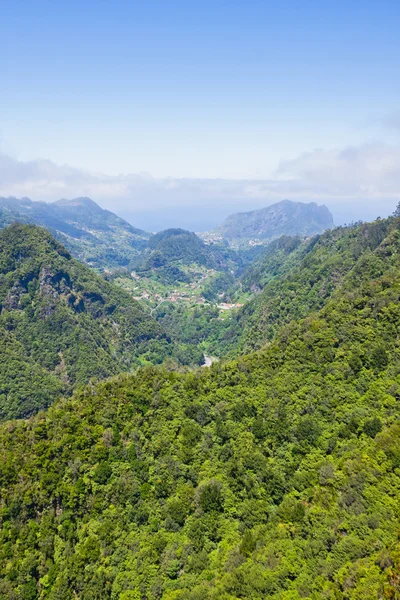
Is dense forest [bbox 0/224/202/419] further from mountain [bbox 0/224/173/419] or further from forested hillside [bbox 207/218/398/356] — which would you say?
forested hillside [bbox 207/218/398/356]

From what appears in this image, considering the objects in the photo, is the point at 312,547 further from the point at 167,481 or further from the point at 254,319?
the point at 254,319

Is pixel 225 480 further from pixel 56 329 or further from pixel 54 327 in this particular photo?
pixel 54 327

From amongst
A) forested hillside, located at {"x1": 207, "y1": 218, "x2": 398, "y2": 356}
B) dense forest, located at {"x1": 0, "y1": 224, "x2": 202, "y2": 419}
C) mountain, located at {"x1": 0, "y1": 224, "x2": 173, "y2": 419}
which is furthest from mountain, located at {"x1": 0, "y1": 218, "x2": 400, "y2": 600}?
mountain, located at {"x1": 0, "y1": 224, "x2": 173, "y2": 419}

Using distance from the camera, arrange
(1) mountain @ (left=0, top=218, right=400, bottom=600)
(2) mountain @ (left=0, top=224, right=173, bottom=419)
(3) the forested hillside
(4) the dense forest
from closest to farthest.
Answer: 1. (1) mountain @ (left=0, top=218, right=400, bottom=600)
2. (2) mountain @ (left=0, top=224, right=173, bottom=419)
3. (4) the dense forest
4. (3) the forested hillside

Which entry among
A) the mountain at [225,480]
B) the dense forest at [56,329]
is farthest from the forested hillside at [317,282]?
the mountain at [225,480]

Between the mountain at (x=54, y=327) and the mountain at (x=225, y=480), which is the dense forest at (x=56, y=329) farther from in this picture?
the mountain at (x=225, y=480)

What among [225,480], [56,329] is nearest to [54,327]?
[56,329]
